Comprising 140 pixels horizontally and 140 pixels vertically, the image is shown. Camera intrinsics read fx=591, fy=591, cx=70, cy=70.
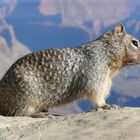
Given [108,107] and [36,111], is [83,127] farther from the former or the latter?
[36,111]

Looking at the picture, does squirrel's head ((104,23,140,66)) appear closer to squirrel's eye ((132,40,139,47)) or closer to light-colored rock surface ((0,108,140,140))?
squirrel's eye ((132,40,139,47))

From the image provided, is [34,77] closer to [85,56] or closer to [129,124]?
[85,56]

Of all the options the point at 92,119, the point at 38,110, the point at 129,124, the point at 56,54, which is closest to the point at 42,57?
the point at 56,54

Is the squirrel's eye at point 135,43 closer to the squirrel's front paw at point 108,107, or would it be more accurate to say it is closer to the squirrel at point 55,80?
the squirrel at point 55,80

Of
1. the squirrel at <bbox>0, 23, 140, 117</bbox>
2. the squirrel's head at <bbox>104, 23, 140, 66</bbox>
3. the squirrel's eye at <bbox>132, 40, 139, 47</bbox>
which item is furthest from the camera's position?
the squirrel's eye at <bbox>132, 40, 139, 47</bbox>

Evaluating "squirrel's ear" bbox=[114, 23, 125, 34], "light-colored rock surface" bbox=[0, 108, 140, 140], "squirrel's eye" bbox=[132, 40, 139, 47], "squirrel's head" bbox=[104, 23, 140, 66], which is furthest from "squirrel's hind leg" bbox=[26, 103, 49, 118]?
"squirrel's eye" bbox=[132, 40, 139, 47]
